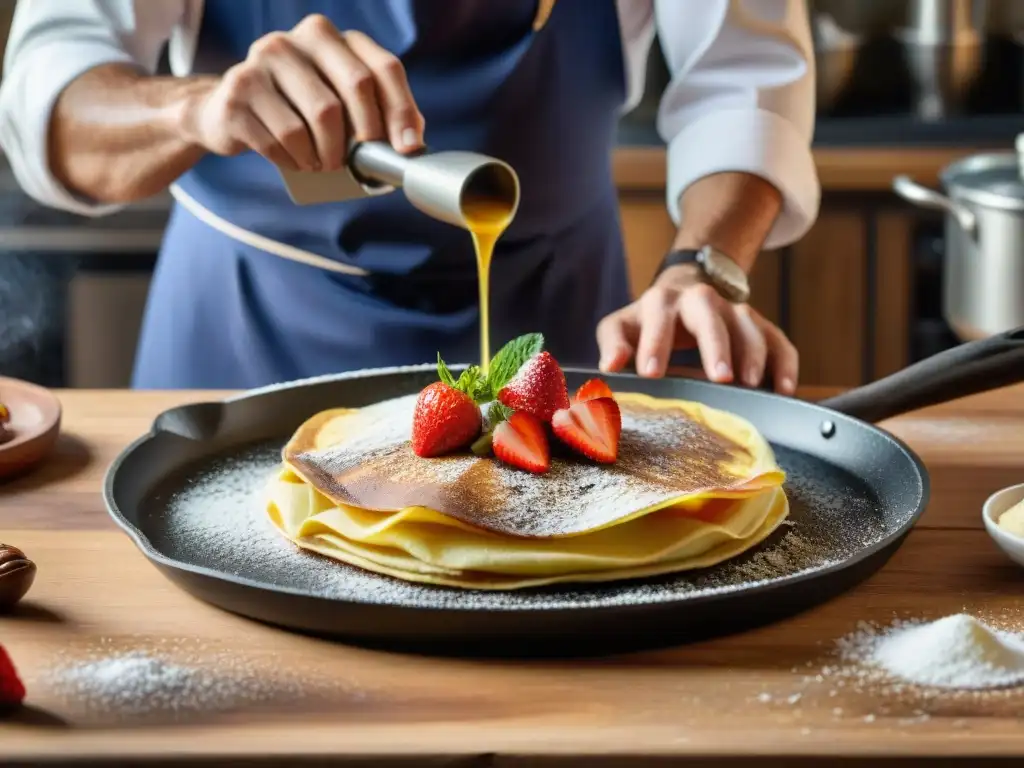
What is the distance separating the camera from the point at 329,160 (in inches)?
59.4

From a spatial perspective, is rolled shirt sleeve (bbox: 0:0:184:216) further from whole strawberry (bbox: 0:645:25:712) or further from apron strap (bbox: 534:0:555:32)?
whole strawberry (bbox: 0:645:25:712)

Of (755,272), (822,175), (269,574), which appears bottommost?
(755,272)

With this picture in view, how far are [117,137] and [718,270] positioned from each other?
0.82 metres

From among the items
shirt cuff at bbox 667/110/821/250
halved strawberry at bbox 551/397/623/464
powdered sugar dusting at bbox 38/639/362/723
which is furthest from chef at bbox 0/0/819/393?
powdered sugar dusting at bbox 38/639/362/723

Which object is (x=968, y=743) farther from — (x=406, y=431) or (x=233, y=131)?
(x=233, y=131)

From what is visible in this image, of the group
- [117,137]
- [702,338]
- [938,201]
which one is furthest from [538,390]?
[938,201]

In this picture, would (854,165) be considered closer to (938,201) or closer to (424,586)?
(938,201)

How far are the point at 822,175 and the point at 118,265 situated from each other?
1.71 meters

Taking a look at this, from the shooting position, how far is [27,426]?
156 cm

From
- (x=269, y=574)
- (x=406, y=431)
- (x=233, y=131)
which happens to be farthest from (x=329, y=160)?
(x=269, y=574)

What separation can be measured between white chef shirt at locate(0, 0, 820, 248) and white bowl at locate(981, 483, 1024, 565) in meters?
0.82

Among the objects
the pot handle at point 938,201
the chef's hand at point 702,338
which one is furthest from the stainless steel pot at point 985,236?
the chef's hand at point 702,338

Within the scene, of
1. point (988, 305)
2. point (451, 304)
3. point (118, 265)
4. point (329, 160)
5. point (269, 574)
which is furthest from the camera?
point (118, 265)

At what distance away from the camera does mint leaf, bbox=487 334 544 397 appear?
1.42 meters
